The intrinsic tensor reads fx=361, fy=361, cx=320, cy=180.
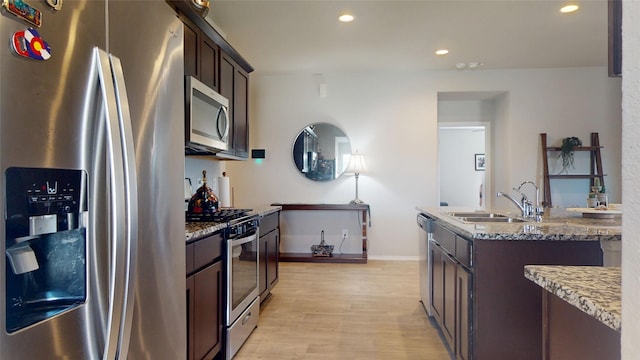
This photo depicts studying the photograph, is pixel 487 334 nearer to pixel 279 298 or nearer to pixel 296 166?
pixel 279 298

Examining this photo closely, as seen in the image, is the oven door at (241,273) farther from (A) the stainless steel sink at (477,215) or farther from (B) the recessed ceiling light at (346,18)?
(B) the recessed ceiling light at (346,18)

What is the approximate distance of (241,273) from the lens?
239cm

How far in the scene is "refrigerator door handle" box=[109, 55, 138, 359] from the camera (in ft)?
3.14

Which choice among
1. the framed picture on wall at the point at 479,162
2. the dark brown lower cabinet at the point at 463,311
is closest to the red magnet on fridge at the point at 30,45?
the dark brown lower cabinet at the point at 463,311

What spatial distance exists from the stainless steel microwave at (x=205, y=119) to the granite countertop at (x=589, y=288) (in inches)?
73.6

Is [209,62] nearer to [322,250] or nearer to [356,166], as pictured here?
[356,166]

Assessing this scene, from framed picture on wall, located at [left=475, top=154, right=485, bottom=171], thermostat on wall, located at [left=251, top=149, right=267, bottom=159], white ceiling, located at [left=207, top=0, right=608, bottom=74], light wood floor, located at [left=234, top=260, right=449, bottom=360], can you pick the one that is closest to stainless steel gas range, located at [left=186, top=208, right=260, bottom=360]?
light wood floor, located at [left=234, top=260, right=449, bottom=360]

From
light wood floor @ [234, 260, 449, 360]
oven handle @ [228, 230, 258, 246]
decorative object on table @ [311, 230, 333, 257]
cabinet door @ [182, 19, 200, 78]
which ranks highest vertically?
cabinet door @ [182, 19, 200, 78]

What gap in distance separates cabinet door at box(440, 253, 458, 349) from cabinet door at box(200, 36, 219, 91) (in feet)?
6.41

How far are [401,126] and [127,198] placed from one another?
4.55m

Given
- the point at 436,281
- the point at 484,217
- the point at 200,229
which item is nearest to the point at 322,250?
the point at 436,281

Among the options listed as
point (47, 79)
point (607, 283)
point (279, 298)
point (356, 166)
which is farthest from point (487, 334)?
point (356, 166)

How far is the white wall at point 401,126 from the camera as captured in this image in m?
4.98

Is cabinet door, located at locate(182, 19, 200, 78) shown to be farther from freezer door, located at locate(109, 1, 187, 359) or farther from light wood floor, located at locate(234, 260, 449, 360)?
light wood floor, located at locate(234, 260, 449, 360)
